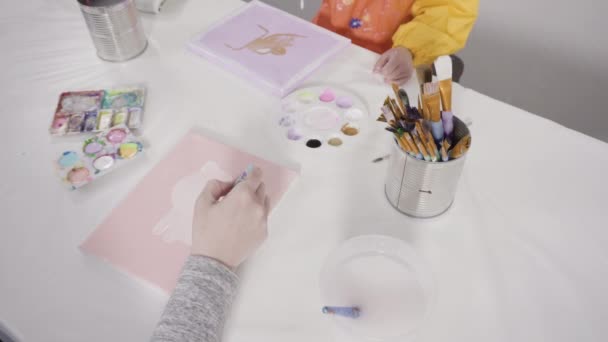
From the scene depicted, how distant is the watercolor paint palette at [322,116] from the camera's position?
2.43 ft

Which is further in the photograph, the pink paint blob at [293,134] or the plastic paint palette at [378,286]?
the pink paint blob at [293,134]

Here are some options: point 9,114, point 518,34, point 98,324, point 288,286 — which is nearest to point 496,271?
point 288,286

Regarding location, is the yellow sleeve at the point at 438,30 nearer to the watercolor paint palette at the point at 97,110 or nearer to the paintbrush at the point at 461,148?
the paintbrush at the point at 461,148

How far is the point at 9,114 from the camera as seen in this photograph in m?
0.78

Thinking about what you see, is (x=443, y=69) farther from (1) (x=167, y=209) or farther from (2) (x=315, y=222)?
(1) (x=167, y=209)

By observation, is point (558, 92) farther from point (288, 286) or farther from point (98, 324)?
point (98, 324)

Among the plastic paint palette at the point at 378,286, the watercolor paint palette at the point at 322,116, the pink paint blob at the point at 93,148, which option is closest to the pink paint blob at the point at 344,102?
the watercolor paint palette at the point at 322,116

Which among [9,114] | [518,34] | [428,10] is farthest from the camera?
[518,34]

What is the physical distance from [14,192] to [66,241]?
0.14 meters

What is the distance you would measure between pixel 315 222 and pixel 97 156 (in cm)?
35

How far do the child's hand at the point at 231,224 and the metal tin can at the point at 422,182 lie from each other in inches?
6.9

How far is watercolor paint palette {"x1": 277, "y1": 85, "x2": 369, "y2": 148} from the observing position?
29.1 inches

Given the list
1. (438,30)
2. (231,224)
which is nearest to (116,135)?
(231,224)

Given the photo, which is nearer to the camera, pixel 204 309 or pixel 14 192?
pixel 204 309
